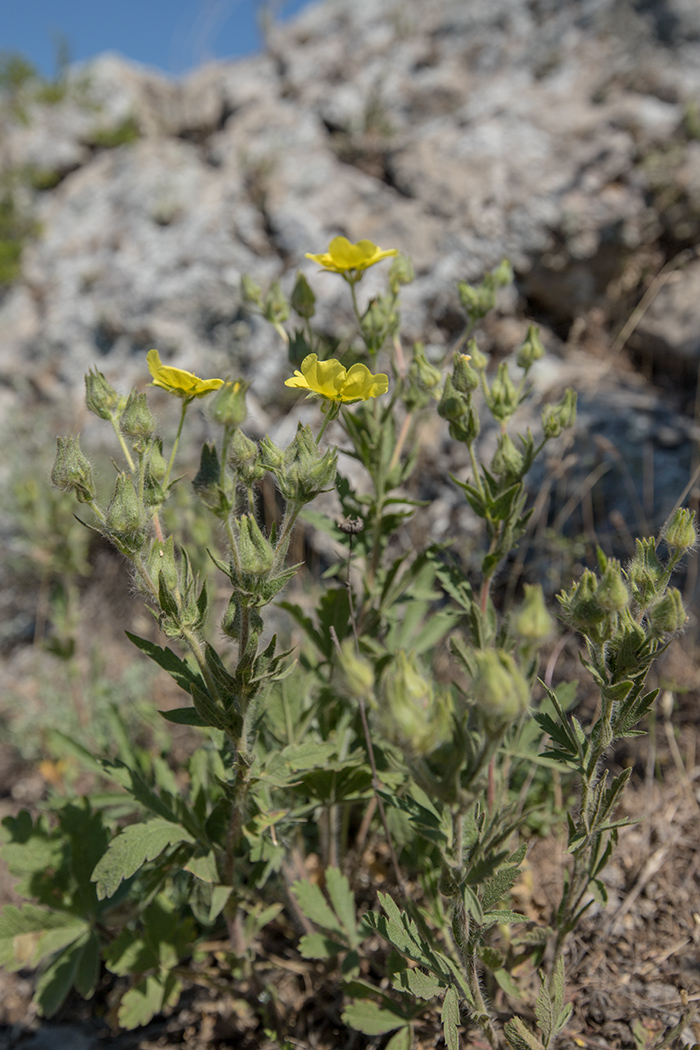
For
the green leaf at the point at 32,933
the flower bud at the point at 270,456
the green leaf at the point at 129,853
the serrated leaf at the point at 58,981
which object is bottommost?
the serrated leaf at the point at 58,981

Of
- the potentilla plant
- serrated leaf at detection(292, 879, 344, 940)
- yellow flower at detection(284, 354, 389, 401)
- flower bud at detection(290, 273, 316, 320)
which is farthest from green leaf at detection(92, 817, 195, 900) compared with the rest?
flower bud at detection(290, 273, 316, 320)

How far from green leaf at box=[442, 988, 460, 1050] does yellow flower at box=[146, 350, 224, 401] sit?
137cm

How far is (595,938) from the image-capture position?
1965 mm

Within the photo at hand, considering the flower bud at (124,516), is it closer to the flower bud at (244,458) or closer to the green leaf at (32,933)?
the flower bud at (244,458)

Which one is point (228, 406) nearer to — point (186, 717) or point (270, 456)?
point (270, 456)

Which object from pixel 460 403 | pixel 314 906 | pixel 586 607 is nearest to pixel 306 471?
pixel 460 403

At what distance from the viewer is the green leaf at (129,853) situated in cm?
143

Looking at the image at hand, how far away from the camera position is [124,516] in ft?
4.50

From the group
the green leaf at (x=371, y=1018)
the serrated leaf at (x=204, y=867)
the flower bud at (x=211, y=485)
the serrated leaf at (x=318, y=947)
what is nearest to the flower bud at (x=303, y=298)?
the flower bud at (x=211, y=485)

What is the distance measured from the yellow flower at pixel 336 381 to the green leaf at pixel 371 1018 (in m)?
1.43

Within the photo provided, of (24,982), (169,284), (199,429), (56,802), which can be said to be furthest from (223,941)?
(169,284)

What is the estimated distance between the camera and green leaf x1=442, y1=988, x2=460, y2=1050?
4.30 ft

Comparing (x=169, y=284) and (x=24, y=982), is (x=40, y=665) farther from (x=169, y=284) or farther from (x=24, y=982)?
(x=169, y=284)

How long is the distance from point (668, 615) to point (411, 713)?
1.89ft
